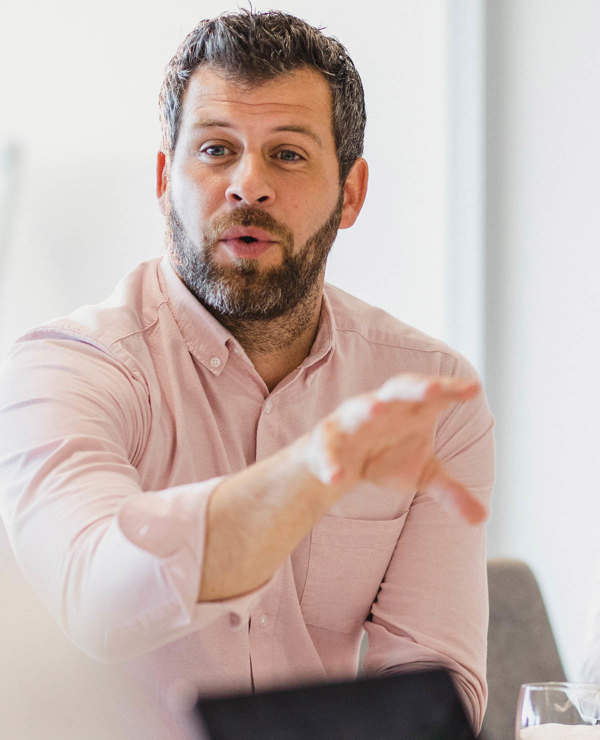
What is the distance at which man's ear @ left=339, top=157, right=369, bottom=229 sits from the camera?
1692 millimetres

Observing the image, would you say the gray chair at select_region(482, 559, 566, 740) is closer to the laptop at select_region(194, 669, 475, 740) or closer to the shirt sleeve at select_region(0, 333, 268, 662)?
the shirt sleeve at select_region(0, 333, 268, 662)

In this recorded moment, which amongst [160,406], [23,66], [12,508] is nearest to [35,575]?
[12,508]

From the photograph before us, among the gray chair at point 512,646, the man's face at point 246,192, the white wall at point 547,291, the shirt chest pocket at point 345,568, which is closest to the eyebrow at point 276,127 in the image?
the man's face at point 246,192

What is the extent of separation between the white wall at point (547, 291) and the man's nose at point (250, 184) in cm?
132

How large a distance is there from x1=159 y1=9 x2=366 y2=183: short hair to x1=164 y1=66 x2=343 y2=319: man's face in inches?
0.7

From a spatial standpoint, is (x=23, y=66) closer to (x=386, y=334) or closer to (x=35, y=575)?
(x=386, y=334)

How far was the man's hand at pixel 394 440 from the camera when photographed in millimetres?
746

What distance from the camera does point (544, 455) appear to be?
270 cm

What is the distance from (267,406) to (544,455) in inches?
57.3

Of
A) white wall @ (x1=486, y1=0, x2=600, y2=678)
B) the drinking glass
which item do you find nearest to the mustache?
the drinking glass

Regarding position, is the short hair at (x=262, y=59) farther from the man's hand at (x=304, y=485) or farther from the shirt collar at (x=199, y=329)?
the man's hand at (x=304, y=485)

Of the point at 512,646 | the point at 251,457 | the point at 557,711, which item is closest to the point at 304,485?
the point at 557,711

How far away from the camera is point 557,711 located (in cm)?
90

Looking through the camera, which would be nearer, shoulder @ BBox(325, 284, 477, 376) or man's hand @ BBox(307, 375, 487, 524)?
man's hand @ BBox(307, 375, 487, 524)
